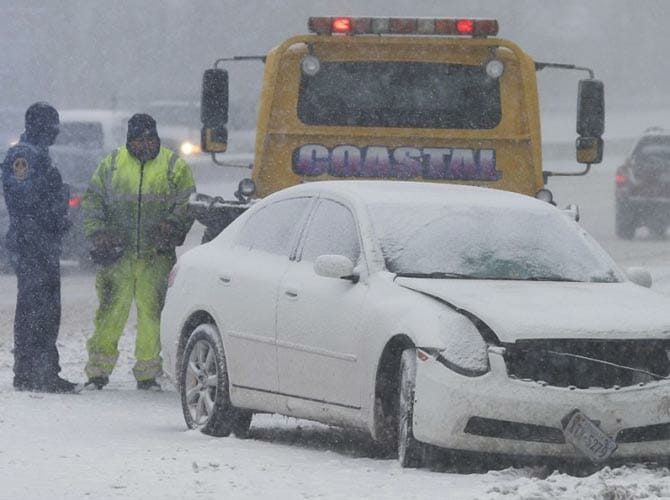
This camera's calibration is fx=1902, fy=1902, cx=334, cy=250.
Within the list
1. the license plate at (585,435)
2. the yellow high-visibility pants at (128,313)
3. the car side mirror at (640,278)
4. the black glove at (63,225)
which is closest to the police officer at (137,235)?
the yellow high-visibility pants at (128,313)

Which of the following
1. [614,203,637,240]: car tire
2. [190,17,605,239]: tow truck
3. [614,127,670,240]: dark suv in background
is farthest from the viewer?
[614,203,637,240]: car tire

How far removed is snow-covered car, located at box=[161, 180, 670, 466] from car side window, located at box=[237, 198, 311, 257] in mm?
11

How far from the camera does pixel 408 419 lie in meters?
7.92

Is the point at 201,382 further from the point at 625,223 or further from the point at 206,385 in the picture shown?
the point at 625,223

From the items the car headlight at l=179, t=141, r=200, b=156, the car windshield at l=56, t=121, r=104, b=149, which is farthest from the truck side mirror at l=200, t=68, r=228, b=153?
the car headlight at l=179, t=141, r=200, b=156

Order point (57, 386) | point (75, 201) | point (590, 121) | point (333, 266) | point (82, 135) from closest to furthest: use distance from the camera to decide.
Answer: point (333, 266) → point (57, 386) → point (590, 121) → point (75, 201) → point (82, 135)

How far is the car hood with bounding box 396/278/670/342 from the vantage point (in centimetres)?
778

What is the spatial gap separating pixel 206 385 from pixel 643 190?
715 inches

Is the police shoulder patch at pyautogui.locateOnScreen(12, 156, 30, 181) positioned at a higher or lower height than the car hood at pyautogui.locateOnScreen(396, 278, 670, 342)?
higher

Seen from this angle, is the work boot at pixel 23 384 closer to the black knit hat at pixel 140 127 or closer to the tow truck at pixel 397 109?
the tow truck at pixel 397 109

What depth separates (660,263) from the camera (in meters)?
22.4

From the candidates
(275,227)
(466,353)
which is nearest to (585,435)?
(466,353)

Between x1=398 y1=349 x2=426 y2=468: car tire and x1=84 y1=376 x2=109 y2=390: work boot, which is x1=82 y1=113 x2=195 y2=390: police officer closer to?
x1=84 y1=376 x2=109 y2=390: work boot

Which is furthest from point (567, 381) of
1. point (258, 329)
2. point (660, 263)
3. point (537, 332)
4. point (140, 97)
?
point (140, 97)
